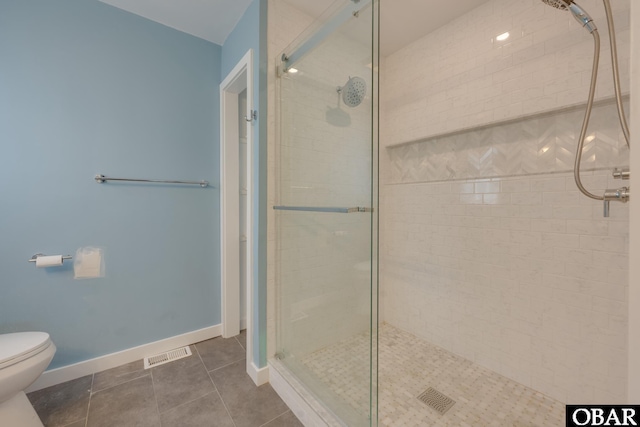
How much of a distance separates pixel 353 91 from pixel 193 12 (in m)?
1.43

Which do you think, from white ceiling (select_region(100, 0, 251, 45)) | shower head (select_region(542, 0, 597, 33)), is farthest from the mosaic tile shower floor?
white ceiling (select_region(100, 0, 251, 45))

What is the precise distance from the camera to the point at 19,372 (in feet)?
3.81

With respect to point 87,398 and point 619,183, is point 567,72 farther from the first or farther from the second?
point 87,398

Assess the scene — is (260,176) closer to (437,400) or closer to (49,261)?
(49,261)

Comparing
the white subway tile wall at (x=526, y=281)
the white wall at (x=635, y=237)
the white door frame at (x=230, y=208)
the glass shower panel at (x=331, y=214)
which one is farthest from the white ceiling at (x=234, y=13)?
the white wall at (x=635, y=237)

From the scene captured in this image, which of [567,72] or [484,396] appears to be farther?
[484,396]

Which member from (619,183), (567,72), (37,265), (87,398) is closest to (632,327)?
(619,183)

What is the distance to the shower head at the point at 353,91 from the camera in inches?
48.3

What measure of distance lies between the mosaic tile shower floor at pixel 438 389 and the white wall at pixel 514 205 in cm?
11

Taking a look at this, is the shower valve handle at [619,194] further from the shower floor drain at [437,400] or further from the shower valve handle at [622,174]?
the shower floor drain at [437,400]

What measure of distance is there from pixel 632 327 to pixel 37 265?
8.35ft

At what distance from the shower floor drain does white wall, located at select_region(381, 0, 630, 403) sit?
19.7 inches

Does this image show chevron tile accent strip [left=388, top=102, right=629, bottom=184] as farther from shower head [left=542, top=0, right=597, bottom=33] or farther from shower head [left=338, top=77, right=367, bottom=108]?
shower head [left=338, top=77, right=367, bottom=108]

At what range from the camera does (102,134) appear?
5.76 ft
